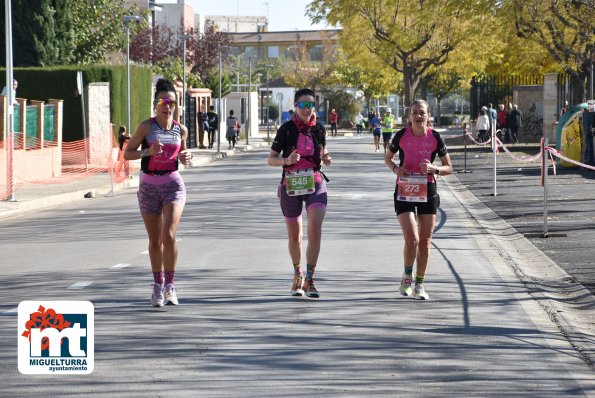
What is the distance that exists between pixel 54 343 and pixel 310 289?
3739 millimetres

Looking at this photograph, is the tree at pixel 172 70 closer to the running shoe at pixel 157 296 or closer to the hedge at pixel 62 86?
the hedge at pixel 62 86

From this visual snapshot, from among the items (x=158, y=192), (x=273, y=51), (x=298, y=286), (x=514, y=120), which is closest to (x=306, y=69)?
(x=273, y=51)

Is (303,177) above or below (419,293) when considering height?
above

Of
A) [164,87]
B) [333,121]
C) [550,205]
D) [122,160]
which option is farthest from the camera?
[333,121]

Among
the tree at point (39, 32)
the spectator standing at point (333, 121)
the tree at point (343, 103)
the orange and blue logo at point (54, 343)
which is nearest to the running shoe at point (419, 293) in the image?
the orange and blue logo at point (54, 343)

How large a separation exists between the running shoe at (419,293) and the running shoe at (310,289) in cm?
90

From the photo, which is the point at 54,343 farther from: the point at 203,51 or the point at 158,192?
the point at 203,51

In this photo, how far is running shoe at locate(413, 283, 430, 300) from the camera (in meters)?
11.6

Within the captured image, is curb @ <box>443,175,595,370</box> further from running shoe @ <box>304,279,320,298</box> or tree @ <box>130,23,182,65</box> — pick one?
tree @ <box>130,23,182,65</box>

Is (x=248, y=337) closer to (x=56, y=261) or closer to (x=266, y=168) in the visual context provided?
(x=56, y=261)

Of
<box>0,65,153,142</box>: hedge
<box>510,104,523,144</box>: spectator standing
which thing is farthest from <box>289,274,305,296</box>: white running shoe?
<box>510,104,523,144</box>: spectator standing

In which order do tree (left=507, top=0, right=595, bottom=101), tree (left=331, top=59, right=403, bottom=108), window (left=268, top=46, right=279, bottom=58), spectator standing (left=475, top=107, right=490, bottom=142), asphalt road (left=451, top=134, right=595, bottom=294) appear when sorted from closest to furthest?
asphalt road (left=451, top=134, right=595, bottom=294)
tree (left=507, top=0, right=595, bottom=101)
spectator standing (left=475, top=107, right=490, bottom=142)
tree (left=331, top=59, right=403, bottom=108)
window (left=268, top=46, right=279, bottom=58)

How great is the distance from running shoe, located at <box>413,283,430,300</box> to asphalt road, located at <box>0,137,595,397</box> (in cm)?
9

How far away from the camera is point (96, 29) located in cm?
5228
